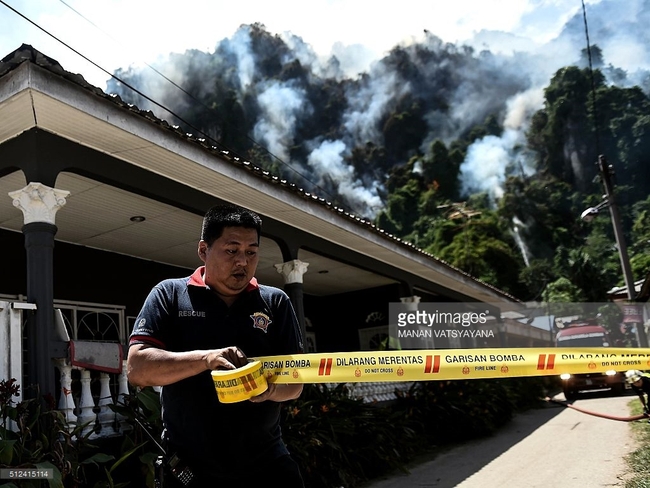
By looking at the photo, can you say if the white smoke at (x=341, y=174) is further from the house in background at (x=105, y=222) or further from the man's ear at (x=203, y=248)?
the man's ear at (x=203, y=248)

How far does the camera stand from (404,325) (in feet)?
49.8

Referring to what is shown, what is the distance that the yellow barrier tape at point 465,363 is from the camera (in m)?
2.72

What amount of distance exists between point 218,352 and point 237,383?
0.39 ft

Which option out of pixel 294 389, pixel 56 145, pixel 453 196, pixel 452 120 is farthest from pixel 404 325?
pixel 452 120

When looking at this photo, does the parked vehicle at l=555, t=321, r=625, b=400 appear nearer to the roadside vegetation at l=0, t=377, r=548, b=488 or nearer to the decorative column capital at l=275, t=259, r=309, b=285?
the roadside vegetation at l=0, t=377, r=548, b=488

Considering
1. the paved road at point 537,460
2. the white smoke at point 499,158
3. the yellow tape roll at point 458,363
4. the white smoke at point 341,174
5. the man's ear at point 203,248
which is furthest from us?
the white smoke at point 341,174

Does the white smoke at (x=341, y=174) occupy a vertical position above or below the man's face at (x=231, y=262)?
above

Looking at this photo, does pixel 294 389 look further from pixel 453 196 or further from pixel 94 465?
pixel 453 196

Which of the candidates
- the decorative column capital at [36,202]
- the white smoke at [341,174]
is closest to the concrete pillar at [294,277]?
the decorative column capital at [36,202]

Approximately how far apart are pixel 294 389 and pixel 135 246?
810 centimetres

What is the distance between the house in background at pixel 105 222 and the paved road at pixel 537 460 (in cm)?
296

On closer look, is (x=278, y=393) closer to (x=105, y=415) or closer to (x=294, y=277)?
(x=105, y=415)

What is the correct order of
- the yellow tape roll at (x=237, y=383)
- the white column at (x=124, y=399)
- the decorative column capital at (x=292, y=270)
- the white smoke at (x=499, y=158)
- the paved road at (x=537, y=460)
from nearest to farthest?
the yellow tape roll at (x=237, y=383)
the white column at (x=124, y=399)
the paved road at (x=537, y=460)
the decorative column capital at (x=292, y=270)
the white smoke at (x=499, y=158)

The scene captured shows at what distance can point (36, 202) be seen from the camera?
18.4ft
